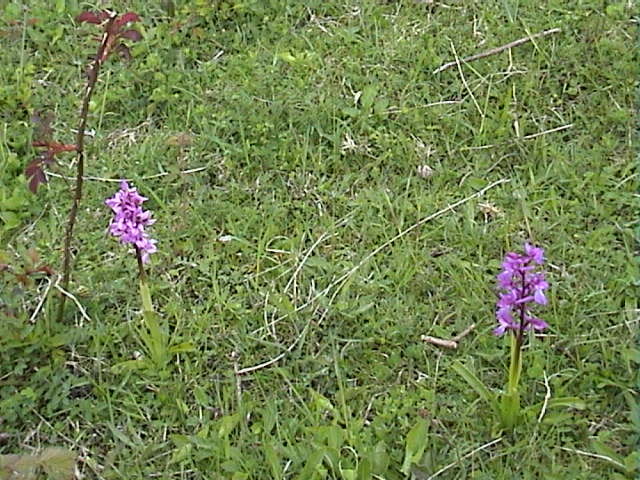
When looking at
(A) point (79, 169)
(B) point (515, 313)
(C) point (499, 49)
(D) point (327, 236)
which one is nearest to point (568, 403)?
(B) point (515, 313)

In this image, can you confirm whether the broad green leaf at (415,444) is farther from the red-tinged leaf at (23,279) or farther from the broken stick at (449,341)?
the red-tinged leaf at (23,279)

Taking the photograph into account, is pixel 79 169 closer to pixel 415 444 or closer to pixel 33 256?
pixel 33 256

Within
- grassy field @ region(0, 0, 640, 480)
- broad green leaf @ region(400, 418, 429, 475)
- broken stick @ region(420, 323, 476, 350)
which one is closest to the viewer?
broad green leaf @ region(400, 418, 429, 475)

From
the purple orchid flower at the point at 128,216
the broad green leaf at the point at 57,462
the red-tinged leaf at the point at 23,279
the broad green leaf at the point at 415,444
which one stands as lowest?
the broad green leaf at the point at 415,444

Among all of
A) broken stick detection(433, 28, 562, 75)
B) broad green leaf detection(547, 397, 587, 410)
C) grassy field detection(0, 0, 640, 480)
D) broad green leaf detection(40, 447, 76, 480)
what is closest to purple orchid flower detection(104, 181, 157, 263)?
grassy field detection(0, 0, 640, 480)

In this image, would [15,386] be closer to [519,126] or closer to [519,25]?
[519,126]

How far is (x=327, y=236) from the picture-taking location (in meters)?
2.68

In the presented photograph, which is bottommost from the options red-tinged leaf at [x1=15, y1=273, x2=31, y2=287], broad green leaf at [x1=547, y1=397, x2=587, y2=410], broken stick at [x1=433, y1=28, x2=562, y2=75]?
broad green leaf at [x1=547, y1=397, x2=587, y2=410]

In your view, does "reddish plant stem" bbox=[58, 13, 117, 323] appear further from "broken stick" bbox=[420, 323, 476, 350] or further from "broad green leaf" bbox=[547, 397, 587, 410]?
"broad green leaf" bbox=[547, 397, 587, 410]

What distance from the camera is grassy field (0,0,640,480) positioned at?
220 cm

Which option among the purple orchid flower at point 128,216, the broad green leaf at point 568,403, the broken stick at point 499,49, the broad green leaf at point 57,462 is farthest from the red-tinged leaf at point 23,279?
the broken stick at point 499,49

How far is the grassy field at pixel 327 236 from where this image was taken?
2.20 m

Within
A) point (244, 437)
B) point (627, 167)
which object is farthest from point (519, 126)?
point (244, 437)

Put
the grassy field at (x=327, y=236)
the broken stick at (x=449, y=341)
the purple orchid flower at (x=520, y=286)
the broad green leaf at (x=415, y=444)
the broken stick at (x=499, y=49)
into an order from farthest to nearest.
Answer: the broken stick at (x=499, y=49) < the broken stick at (x=449, y=341) < the grassy field at (x=327, y=236) < the broad green leaf at (x=415, y=444) < the purple orchid flower at (x=520, y=286)
